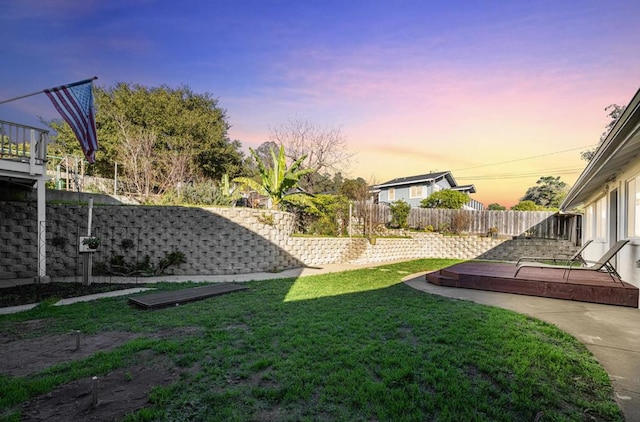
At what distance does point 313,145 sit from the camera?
81.7ft

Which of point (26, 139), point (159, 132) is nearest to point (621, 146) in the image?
point (26, 139)

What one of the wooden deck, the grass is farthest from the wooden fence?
the grass

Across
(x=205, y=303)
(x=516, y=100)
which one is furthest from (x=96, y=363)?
(x=516, y=100)

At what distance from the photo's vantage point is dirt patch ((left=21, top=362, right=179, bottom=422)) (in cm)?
239

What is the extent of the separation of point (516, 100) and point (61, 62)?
1881 cm

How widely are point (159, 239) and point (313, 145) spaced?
16861 millimetres

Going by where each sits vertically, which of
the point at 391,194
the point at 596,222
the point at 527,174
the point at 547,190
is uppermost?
the point at 527,174

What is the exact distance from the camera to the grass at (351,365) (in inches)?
97.3

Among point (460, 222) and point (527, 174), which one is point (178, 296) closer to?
point (460, 222)

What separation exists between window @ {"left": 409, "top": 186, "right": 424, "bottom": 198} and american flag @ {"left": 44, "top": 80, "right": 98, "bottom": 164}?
27.4m

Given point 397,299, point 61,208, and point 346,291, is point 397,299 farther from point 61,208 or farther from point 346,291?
point 61,208

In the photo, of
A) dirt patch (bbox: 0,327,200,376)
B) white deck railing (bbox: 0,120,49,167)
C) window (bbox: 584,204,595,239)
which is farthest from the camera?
window (bbox: 584,204,595,239)

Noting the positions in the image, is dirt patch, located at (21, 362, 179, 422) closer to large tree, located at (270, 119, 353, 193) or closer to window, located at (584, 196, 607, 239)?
window, located at (584, 196, 607, 239)

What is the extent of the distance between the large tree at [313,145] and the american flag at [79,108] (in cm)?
1737
